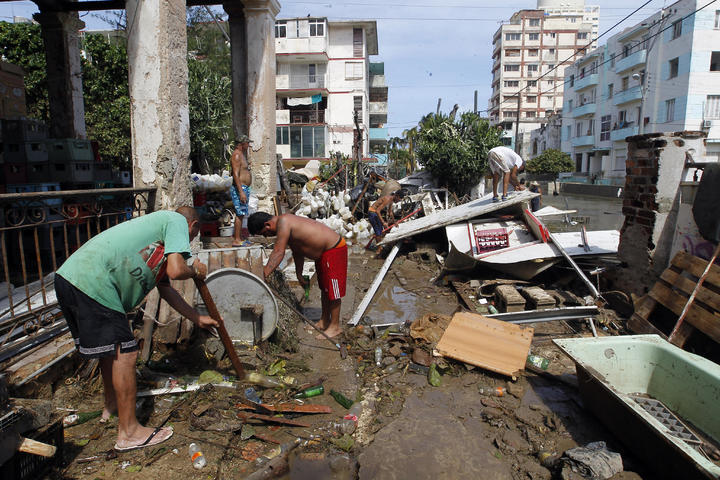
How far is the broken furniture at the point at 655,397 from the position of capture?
97.7 inches

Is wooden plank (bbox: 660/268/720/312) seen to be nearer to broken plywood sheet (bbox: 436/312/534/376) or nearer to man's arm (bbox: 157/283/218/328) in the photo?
broken plywood sheet (bbox: 436/312/534/376)

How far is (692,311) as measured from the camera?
4.16m

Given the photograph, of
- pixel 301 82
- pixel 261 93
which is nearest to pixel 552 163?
pixel 301 82

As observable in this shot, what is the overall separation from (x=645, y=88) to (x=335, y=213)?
3068 cm

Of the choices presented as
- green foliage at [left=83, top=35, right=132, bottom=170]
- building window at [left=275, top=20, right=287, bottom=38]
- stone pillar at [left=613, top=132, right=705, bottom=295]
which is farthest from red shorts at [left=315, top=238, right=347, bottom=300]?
building window at [left=275, top=20, right=287, bottom=38]

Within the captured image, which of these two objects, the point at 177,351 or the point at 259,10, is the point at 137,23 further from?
the point at 259,10

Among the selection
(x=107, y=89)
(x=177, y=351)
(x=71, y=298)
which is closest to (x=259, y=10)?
(x=177, y=351)

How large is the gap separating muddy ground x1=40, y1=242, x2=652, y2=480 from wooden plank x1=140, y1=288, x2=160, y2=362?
0.17 metres

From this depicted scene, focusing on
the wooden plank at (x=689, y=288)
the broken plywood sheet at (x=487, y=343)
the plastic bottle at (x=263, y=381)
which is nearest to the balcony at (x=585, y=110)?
the wooden plank at (x=689, y=288)

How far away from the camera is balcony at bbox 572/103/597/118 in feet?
131

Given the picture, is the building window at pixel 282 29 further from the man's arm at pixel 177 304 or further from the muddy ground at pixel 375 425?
the man's arm at pixel 177 304

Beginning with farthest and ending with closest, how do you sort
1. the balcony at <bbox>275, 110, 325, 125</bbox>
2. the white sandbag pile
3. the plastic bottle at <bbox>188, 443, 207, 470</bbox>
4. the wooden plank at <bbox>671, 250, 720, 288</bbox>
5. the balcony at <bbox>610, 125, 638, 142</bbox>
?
the balcony at <bbox>610, 125, 638, 142</bbox>
the balcony at <bbox>275, 110, 325, 125</bbox>
the white sandbag pile
the wooden plank at <bbox>671, 250, 720, 288</bbox>
the plastic bottle at <bbox>188, 443, 207, 470</bbox>

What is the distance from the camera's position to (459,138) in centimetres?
1619

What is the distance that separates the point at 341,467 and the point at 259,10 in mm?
7878
